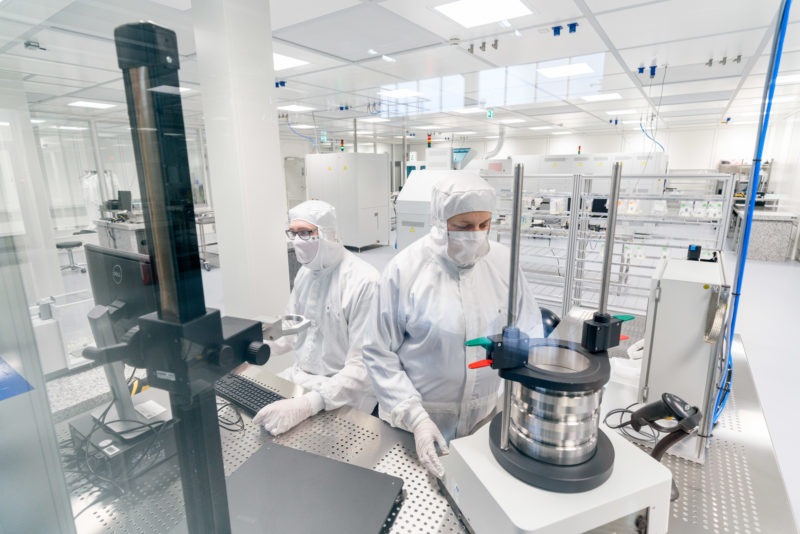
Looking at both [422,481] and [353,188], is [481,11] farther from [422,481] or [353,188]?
[353,188]

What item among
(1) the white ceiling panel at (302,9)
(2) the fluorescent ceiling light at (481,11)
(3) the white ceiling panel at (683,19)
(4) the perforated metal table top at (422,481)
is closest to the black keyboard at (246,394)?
(4) the perforated metal table top at (422,481)

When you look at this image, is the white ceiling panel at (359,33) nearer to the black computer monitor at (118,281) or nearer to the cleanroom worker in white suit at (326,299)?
the cleanroom worker in white suit at (326,299)

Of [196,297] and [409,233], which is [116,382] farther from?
[409,233]

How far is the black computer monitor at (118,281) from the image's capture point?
1.50ft

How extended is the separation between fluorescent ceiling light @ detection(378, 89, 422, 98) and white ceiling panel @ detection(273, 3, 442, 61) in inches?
59.2

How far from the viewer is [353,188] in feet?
17.8

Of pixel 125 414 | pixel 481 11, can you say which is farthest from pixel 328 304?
pixel 481 11

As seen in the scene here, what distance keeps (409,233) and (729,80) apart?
3.79 m

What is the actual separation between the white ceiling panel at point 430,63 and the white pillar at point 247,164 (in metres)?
1.34

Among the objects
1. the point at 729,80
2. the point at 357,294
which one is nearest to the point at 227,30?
the point at 357,294

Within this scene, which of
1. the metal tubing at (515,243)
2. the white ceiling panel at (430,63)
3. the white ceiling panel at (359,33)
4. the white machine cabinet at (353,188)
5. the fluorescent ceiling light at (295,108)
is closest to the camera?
the metal tubing at (515,243)

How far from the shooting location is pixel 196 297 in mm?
361

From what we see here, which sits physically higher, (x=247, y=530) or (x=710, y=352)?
(x=710, y=352)

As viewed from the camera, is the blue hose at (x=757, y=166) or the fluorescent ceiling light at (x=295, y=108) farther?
the fluorescent ceiling light at (x=295, y=108)
